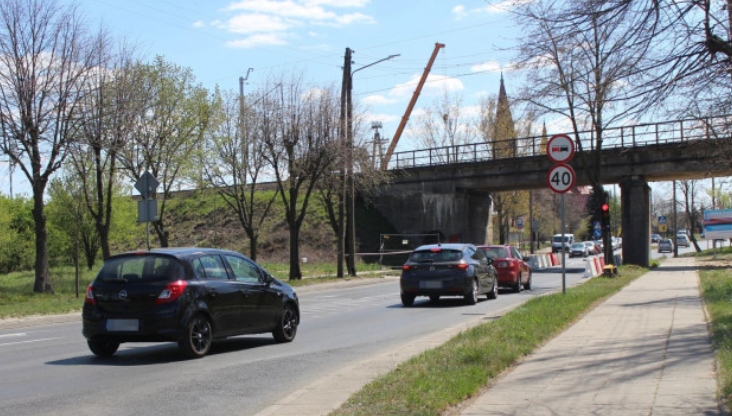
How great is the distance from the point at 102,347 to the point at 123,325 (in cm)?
91

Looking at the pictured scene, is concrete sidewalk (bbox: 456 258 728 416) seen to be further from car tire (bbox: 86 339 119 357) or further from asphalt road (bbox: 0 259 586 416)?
car tire (bbox: 86 339 119 357)

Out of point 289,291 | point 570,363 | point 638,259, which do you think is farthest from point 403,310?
point 638,259

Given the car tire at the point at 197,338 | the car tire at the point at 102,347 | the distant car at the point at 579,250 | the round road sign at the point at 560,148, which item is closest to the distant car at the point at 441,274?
the round road sign at the point at 560,148

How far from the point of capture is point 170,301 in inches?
404

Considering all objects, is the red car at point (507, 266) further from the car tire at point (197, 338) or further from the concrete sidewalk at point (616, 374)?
the car tire at point (197, 338)

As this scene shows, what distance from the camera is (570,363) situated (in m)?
8.86

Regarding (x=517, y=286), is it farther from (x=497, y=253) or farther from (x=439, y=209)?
(x=439, y=209)

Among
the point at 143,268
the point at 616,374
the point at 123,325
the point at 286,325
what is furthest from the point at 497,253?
the point at 616,374

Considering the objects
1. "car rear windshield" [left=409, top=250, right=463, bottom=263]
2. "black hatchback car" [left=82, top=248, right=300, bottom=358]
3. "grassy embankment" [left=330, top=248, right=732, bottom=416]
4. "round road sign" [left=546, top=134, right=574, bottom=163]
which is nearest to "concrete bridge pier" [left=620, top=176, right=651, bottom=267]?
"car rear windshield" [left=409, top=250, right=463, bottom=263]

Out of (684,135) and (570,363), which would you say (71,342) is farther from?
(684,135)

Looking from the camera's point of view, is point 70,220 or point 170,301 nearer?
point 170,301

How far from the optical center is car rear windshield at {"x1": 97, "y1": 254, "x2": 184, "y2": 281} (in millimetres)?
10570

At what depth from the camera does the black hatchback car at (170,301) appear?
33.8ft

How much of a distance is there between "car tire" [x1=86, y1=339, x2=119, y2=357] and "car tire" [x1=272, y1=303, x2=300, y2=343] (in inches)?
101
